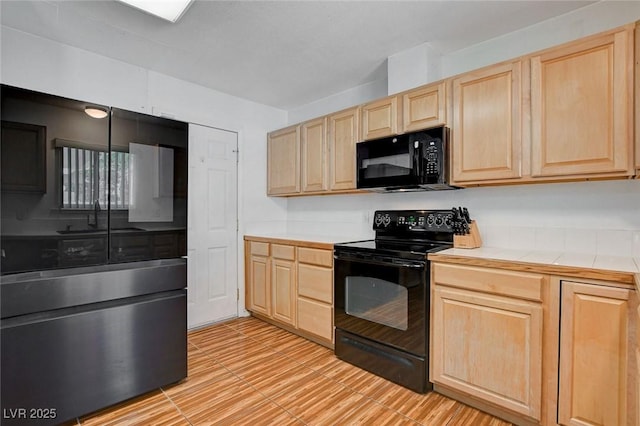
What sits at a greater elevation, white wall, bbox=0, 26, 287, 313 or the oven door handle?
white wall, bbox=0, 26, 287, 313

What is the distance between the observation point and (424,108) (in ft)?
7.70

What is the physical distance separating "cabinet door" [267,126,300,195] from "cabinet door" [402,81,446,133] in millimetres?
1305

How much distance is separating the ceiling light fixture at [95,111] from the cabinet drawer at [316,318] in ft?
6.74

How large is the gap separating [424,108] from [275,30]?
121cm

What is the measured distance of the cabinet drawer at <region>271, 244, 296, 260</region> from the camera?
2962mm

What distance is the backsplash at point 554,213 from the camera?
1.85 meters

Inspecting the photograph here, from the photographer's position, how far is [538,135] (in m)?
1.86

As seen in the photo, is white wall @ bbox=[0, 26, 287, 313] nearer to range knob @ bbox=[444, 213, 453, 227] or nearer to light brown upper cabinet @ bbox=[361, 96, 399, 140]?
light brown upper cabinet @ bbox=[361, 96, 399, 140]

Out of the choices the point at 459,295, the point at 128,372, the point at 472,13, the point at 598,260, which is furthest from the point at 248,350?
the point at 472,13

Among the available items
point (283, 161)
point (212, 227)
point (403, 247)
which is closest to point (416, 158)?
point (403, 247)

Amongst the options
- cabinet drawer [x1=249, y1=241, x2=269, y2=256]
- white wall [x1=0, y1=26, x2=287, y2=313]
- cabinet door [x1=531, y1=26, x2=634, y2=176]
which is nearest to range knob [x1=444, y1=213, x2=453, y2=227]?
cabinet door [x1=531, y1=26, x2=634, y2=176]

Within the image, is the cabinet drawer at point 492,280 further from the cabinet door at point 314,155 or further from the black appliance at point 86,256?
the black appliance at point 86,256

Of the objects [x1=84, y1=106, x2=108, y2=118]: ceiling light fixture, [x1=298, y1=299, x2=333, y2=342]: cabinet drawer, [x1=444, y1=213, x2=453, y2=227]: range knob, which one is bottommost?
[x1=298, y1=299, x2=333, y2=342]: cabinet drawer

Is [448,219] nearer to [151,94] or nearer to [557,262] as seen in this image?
[557,262]
